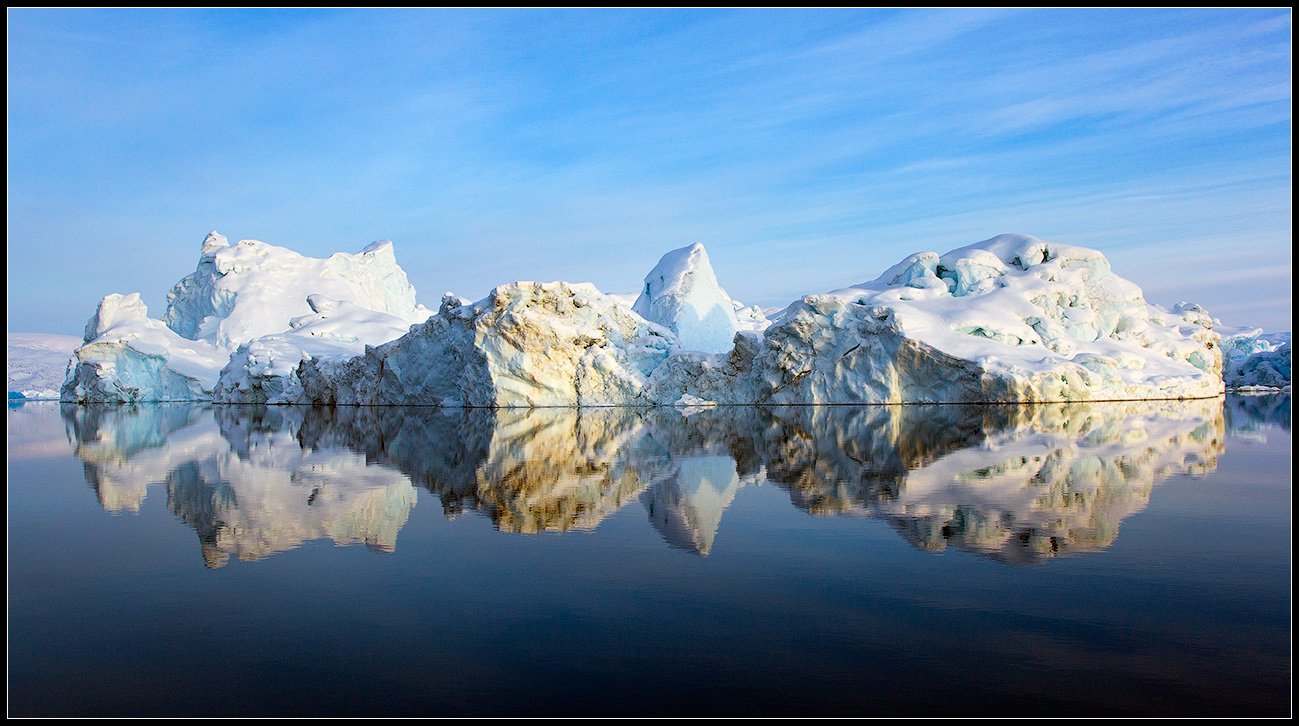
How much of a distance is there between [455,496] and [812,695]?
749cm

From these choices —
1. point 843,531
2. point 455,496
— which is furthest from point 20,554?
point 843,531

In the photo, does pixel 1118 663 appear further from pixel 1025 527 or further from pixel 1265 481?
pixel 1265 481

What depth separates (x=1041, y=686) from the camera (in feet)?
14.9

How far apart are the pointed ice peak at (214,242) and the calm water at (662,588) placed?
64366 millimetres

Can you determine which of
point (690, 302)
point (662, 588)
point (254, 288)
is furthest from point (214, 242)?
point (662, 588)

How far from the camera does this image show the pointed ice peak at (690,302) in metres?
53.5

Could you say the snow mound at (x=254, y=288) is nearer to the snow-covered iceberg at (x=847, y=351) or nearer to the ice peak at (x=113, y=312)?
the ice peak at (x=113, y=312)

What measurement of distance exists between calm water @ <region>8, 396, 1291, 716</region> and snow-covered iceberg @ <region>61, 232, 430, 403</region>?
38.5 metres

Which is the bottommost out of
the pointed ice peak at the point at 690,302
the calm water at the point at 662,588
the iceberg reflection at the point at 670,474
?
the calm water at the point at 662,588

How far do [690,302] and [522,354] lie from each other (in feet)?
63.1

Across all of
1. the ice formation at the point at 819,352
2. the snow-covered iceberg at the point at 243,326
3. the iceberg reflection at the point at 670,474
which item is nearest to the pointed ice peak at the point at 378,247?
the snow-covered iceberg at the point at 243,326

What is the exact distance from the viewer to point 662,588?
661 centimetres

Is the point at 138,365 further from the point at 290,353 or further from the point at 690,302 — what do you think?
the point at 690,302

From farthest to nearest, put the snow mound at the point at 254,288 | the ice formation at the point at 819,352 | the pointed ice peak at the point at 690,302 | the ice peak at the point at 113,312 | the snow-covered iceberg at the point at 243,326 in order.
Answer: the snow mound at the point at 254,288
the ice peak at the point at 113,312
the pointed ice peak at the point at 690,302
the snow-covered iceberg at the point at 243,326
the ice formation at the point at 819,352
